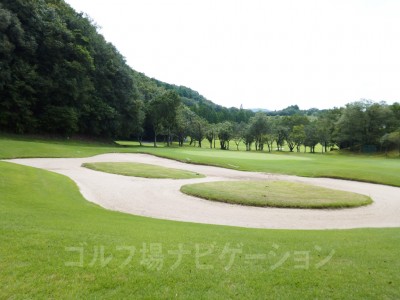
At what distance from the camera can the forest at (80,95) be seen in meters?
47.6

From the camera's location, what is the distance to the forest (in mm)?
47625

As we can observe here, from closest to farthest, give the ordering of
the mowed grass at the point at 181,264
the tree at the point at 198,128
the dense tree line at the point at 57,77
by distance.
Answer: the mowed grass at the point at 181,264 → the dense tree line at the point at 57,77 → the tree at the point at 198,128

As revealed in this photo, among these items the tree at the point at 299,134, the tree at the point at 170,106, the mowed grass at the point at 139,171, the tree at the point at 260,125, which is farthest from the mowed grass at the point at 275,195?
the tree at the point at 299,134

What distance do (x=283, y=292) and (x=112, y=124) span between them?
63161 mm

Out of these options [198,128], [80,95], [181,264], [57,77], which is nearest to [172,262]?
[181,264]

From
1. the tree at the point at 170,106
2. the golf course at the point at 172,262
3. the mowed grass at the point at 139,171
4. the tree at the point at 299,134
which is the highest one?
the tree at the point at 170,106

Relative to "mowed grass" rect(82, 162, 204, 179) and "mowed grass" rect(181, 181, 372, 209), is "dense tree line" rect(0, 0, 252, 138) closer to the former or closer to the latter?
"mowed grass" rect(82, 162, 204, 179)

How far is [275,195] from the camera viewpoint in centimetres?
1714

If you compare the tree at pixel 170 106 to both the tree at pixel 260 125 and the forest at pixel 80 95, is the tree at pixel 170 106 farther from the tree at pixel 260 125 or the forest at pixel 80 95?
the tree at pixel 260 125

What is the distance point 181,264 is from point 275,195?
40.9 ft

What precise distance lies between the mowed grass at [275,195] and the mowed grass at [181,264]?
7120 millimetres

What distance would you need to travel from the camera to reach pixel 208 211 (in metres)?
14.2

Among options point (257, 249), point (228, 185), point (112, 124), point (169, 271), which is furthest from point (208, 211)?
point (112, 124)

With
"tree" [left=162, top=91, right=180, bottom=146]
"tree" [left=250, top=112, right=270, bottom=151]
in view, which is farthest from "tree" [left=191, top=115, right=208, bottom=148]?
"tree" [left=162, top=91, right=180, bottom=146]
